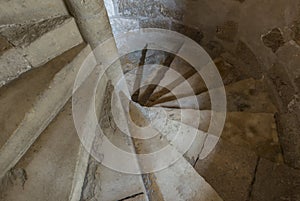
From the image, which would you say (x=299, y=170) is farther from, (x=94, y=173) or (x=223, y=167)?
(x=94, y=173)

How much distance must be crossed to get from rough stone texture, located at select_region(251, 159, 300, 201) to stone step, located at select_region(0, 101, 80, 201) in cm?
107

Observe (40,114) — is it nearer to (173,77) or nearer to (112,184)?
(112,184)

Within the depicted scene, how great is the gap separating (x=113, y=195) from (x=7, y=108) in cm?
54

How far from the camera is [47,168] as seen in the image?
3.86 ft

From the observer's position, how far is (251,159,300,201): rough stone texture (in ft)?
5.78

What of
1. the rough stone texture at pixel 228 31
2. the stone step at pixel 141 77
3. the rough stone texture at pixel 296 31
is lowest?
the stone step at pixel 141 77

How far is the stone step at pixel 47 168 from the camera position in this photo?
113cm

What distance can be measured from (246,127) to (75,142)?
47.1 inches

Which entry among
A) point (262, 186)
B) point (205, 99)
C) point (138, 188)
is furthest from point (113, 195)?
point (205, 99)

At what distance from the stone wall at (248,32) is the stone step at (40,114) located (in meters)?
1.12

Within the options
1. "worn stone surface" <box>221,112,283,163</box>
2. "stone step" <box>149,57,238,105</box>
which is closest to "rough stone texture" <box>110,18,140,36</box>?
"stone step" <box>149,57,238,105</box>

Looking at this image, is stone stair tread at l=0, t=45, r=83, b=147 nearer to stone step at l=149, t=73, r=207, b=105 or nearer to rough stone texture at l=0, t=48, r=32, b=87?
rough stone texture at l=0, t=48, r=32, b=87

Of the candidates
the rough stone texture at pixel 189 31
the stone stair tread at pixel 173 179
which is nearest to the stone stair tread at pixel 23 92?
the stone stair tread at pixel 173 179

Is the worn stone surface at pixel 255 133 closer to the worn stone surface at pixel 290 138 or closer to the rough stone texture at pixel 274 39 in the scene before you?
the worn stone surface at pixel 290 138
